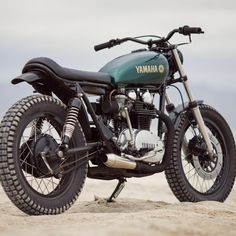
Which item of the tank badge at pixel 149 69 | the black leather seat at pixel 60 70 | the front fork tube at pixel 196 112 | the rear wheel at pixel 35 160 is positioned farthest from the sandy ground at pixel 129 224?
the front fork tube at pixel 196 112

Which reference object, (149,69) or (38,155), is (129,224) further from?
(149,69)

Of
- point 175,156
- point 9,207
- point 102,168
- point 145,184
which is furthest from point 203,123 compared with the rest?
point 145,184

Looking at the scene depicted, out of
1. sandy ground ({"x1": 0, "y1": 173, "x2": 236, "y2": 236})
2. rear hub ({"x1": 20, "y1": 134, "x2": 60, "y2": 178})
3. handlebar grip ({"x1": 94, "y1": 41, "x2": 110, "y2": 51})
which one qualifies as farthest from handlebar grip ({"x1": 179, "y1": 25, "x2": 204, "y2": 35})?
rear hub ({"x1": 20, "y1": 134, "x2": 60, "y2": 178})

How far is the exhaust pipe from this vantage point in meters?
6.14

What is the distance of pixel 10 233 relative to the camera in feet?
12.9

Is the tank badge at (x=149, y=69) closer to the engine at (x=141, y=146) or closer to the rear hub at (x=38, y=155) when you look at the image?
the engine at (x=141, y=146)

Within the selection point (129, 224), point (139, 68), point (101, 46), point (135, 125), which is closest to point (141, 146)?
point (135, 125)

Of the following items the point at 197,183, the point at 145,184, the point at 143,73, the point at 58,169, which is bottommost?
the point at 145,184

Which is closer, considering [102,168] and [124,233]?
[124,233]

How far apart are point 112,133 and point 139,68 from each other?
788mm

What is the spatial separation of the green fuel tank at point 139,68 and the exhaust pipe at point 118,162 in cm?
75

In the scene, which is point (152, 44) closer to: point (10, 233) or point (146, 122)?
point (146, 122)

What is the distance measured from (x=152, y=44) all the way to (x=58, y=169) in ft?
7.47

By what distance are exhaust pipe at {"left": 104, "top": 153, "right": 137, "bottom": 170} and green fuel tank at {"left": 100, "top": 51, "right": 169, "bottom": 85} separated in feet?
2.47
